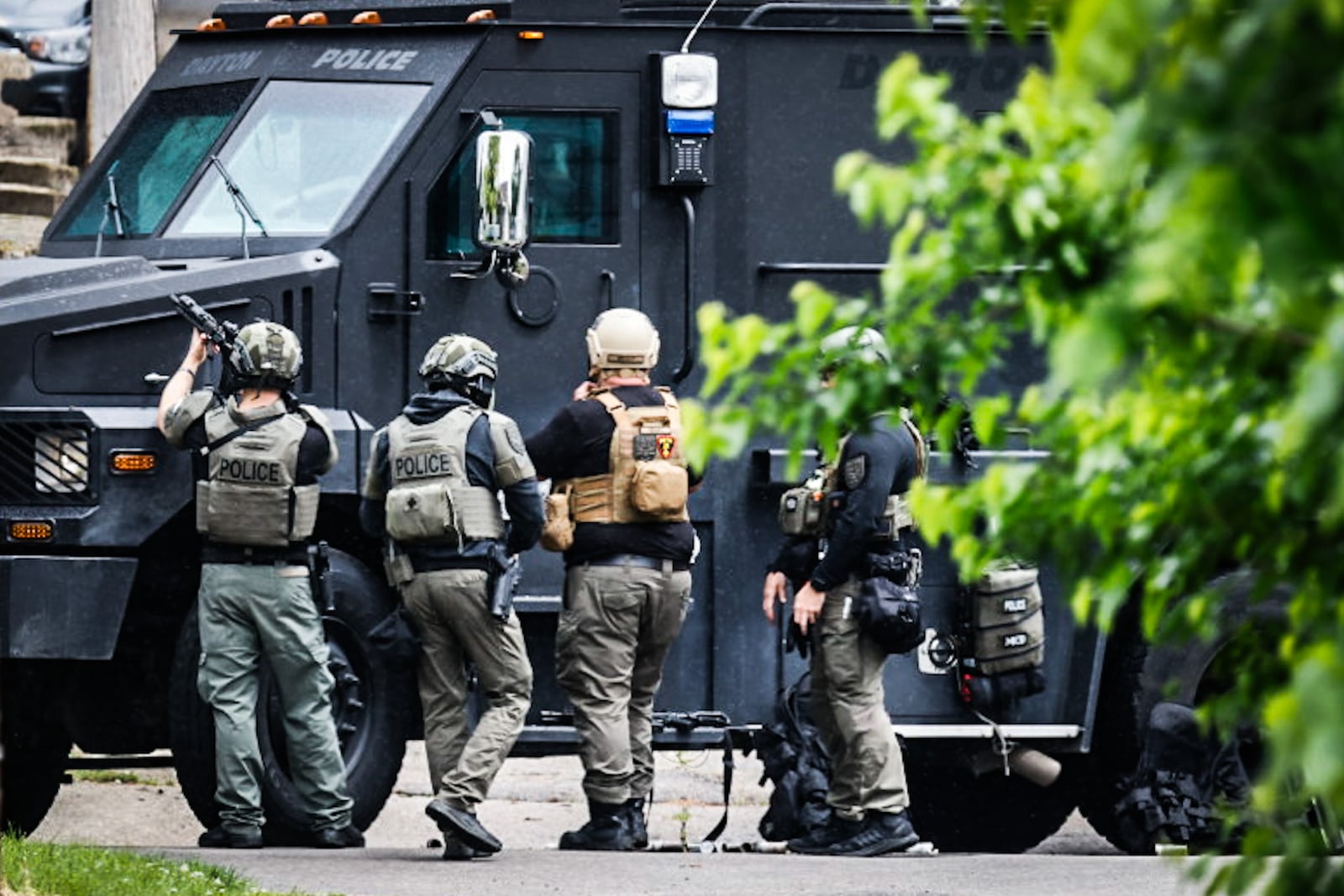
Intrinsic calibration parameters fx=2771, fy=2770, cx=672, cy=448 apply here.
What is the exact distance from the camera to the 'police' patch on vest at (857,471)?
8.65m

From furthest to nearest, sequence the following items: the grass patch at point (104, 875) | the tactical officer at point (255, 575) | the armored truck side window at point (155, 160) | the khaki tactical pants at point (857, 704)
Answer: the armored truck side window at point (155, 160) < the khaki tactical pants at point (857, 704) < the tactical officer at point (255, 575) < the grass patch at point (104, 875)

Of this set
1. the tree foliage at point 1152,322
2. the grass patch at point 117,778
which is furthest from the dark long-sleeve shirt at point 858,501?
the tree foliage at point 1152,322

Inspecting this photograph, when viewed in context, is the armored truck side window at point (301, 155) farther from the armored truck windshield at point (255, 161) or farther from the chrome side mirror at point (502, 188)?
the chrome side mirror at point (502, 188)

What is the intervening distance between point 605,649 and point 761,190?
1.59 meters

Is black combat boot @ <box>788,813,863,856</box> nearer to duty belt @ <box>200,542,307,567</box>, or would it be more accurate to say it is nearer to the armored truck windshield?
duty belt @ <box>200,542,307,567</box>

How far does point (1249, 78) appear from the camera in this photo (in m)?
2.29

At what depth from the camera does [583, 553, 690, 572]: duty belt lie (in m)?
8.70

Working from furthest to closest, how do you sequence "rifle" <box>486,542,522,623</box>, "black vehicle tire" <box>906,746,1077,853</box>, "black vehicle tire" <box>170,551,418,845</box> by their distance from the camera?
"black vehicle tire" <box>906,746,1077,853</box> < "black vehicle tire" <box>170,551,418,845</box> < "rifle" <box>486,542,522,623</box>

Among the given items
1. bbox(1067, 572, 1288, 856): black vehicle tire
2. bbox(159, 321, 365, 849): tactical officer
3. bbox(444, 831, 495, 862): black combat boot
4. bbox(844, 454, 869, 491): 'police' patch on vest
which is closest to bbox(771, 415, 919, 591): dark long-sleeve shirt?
bbox(844, 454, 869, 491): 'police' patch on vest

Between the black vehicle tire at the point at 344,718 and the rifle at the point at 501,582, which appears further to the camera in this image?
the black vehicle tire at the point at 344,718

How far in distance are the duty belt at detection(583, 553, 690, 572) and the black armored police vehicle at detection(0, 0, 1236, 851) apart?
34cm

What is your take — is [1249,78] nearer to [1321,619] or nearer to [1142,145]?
[1142,145]

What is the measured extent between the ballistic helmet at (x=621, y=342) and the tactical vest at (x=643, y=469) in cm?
11

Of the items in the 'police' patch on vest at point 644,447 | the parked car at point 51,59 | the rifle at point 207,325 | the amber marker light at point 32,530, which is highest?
the parked car at point 51,59
